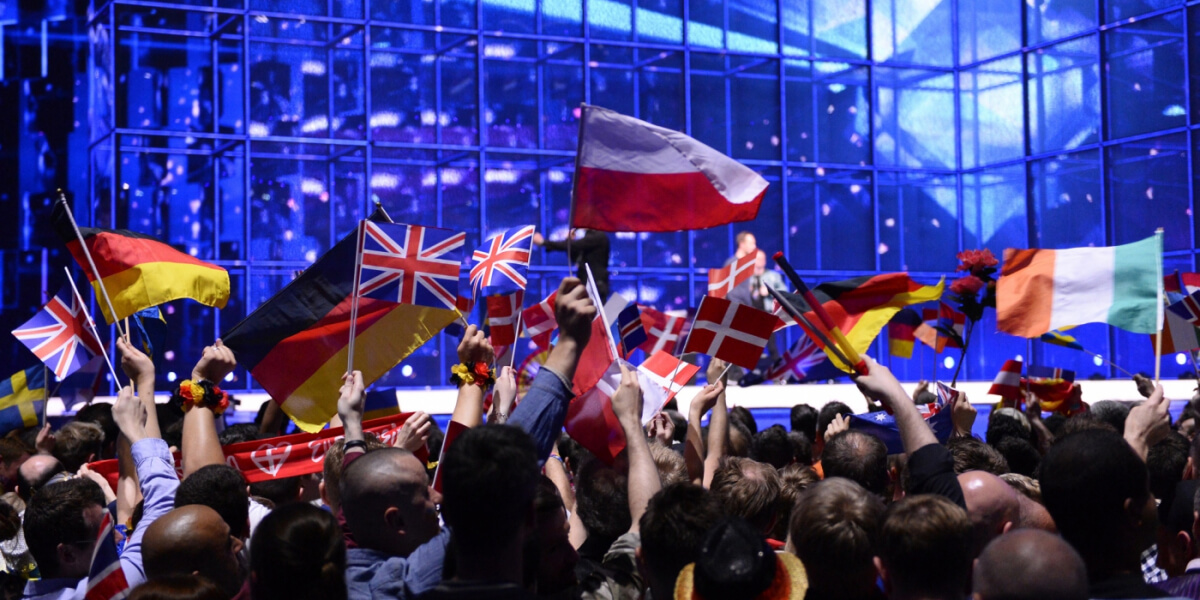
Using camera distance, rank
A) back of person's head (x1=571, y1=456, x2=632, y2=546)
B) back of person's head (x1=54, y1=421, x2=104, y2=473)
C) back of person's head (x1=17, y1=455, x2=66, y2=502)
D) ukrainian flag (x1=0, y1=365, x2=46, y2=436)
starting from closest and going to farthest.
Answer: back of person's head (x1=571, y1=456, x2=632, y2=546) < back of person's head (x1=17, y1=455, x2=66, y2=502) < back of person's head (x1=54, y1=421, x2=104, y2=473) < ukrainian flag (x1=0, y1=365, x2=46, y2=436)

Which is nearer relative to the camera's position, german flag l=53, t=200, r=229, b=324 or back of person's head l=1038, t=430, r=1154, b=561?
back of person's head l=1038, t=430, r=1154, b=561

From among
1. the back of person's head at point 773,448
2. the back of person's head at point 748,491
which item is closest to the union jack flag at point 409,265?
the back of person's head at point 773,448

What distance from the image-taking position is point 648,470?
13.2 ft

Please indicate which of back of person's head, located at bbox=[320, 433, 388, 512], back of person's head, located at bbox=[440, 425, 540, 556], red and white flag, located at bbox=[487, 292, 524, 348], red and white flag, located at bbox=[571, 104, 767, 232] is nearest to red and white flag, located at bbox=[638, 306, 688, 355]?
red and white flag, located at bbox=[487, 292, 524, 348]

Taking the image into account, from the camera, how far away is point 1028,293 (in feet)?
26.2

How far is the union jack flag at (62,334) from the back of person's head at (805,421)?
489 cm

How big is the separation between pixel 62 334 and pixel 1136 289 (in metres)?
7.22

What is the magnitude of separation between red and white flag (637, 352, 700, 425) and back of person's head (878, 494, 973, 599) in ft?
9.75

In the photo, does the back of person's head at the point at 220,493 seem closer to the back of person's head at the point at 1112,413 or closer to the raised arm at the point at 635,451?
the raised arm at the point at 635,451

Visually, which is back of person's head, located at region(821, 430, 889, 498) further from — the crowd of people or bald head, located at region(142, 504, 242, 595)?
bald head, located at region(142, 504, 242, 595)

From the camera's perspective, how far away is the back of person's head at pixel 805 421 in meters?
8.47

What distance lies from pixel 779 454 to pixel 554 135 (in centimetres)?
1483

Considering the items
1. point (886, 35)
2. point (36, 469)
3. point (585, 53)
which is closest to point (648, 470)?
point (36, 469)

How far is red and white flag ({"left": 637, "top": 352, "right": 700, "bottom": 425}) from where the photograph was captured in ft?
20.4
